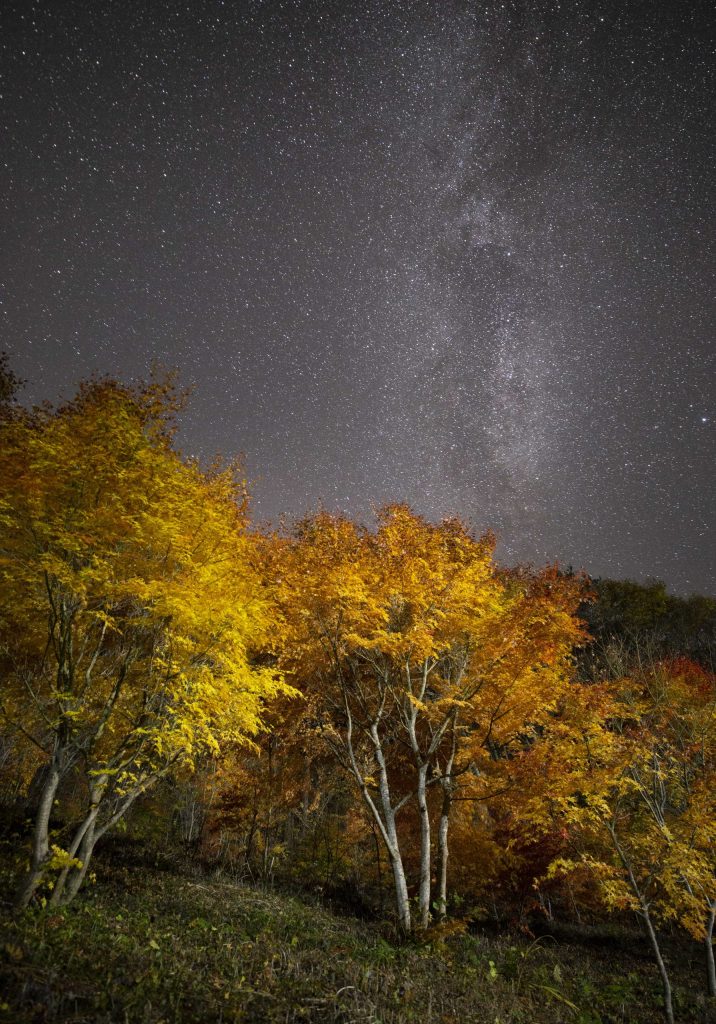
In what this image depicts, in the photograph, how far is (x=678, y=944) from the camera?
1599 centimetres

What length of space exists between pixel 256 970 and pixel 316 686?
25.2ft

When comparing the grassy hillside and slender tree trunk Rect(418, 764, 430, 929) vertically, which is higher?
slender tree trunk Rect(418, 764, 430, 929)

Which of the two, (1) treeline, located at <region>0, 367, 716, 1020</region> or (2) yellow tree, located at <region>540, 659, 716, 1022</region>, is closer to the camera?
(1) treeline, located at <region>0, 367, 716, 1020</region>

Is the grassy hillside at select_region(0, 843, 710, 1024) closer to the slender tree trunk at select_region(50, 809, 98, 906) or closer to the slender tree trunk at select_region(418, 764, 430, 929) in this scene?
the slender tree trunk at select_region(50, 809, 98, 906)

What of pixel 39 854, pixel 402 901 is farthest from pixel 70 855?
pixel 402 901

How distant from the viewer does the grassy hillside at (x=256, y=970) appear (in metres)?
4.87

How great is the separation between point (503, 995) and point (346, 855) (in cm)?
1249

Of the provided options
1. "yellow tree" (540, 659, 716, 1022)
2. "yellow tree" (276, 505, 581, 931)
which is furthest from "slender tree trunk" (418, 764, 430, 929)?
"yellow tree" (540, 659, 716, 1022)

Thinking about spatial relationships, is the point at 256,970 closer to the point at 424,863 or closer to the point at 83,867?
the point at 83,867

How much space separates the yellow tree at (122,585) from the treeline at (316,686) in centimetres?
5

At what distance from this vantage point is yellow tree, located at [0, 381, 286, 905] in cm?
834

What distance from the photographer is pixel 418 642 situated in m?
11.2

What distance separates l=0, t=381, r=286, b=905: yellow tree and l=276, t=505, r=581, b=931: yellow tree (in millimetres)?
1937

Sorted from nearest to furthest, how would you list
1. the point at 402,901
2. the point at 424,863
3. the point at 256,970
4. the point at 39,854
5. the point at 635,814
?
the point at 256,970
the point at 39,854
the point at 402,901
the point at 424,863
the point at 635,814
